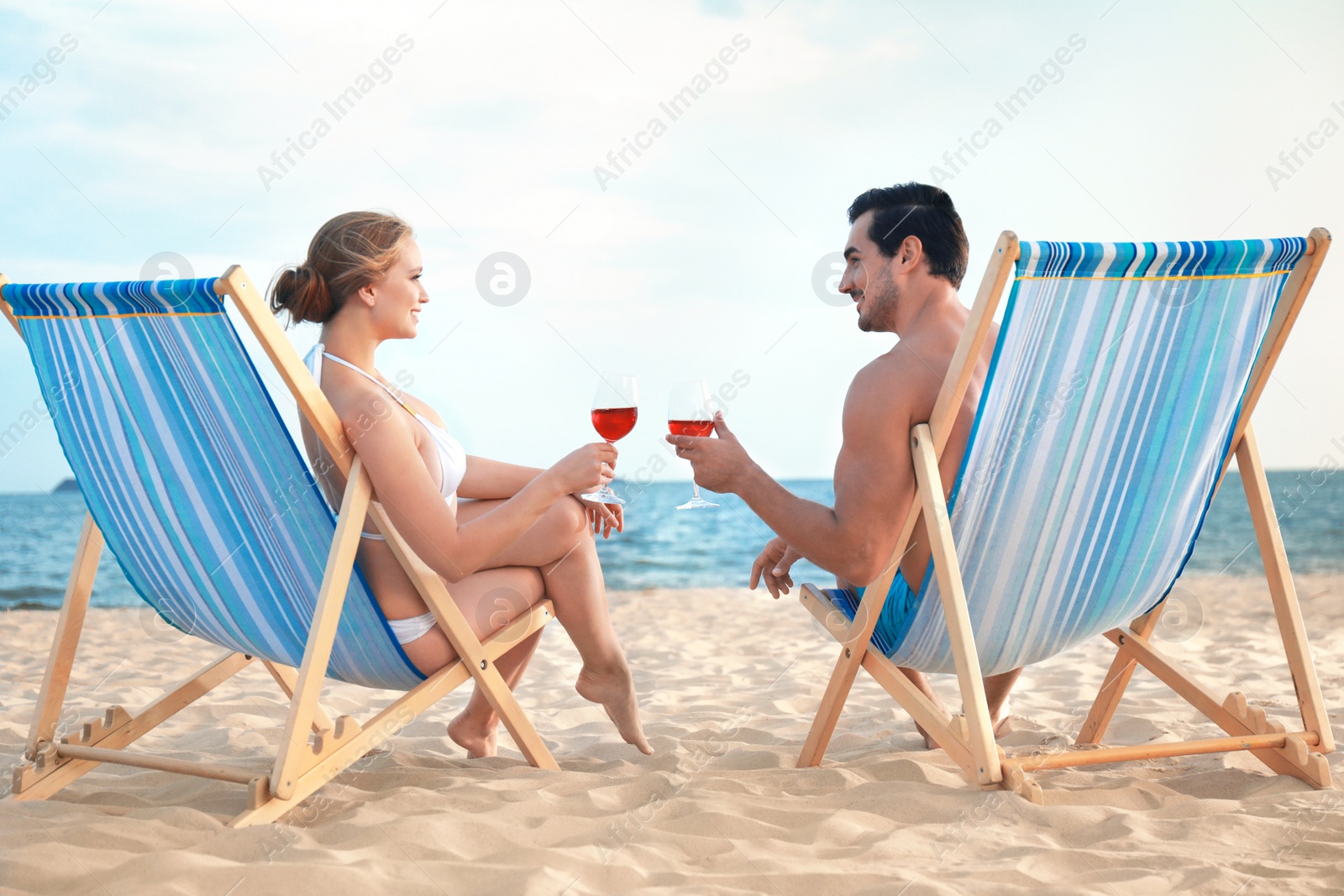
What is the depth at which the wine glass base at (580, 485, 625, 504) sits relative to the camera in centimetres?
239

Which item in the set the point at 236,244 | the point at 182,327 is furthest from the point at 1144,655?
the point at 236,244

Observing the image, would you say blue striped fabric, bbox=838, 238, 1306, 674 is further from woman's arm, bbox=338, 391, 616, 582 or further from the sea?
the sea

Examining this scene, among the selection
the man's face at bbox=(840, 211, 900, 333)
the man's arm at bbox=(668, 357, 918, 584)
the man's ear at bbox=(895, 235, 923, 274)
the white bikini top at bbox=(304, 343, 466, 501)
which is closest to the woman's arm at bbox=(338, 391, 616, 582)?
the white bikini top at bbox=(304, 343, 466, 501)

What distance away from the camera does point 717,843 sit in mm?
1891

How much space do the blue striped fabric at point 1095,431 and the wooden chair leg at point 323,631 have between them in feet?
4.22

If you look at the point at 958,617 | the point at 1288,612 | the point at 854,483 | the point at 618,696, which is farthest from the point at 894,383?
the point at 618,696

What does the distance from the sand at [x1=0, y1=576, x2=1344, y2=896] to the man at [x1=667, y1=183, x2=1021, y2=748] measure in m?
0.53

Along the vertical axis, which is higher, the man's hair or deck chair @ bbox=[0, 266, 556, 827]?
the man's hair

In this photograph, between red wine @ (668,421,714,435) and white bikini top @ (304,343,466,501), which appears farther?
red wine @ (668,421,714,435)

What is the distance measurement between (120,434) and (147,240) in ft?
67.9

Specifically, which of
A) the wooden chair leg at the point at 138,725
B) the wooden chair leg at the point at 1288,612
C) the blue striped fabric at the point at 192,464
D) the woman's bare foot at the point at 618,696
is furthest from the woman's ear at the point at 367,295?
the wooden chair leg at the point at 1288,612

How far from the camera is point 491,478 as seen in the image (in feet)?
9.57

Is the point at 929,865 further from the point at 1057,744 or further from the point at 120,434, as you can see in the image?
the point at 120,434

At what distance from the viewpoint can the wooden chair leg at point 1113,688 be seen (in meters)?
2.68
